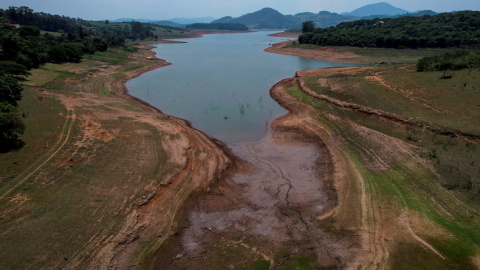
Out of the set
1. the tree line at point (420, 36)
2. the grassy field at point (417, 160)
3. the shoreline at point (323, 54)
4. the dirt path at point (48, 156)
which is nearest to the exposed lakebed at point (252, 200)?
the grassy field at point (417, 160)

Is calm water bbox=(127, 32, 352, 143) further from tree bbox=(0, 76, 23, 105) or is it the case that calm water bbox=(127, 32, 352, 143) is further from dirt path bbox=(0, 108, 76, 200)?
tree bbox=(0, 76, 23, 105)

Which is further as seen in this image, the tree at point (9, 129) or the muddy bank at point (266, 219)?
the tree at point (9, 129)

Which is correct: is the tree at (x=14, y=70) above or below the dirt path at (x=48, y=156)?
above

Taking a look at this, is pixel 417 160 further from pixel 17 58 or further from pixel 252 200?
pixel 17 58

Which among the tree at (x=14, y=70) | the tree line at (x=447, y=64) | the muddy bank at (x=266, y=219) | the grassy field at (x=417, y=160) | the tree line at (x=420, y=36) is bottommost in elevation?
the muddy bank at (x=266, y=219)

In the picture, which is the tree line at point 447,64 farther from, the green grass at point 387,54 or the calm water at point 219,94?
the green grass at point 387,54

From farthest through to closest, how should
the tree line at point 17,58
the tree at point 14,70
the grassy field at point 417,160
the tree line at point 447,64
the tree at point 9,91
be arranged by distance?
the tree line at point 447,64, the tree at point 14,70, the tree at point 9,91, the tree line at point 17,58, the grassy field at point 417,160
